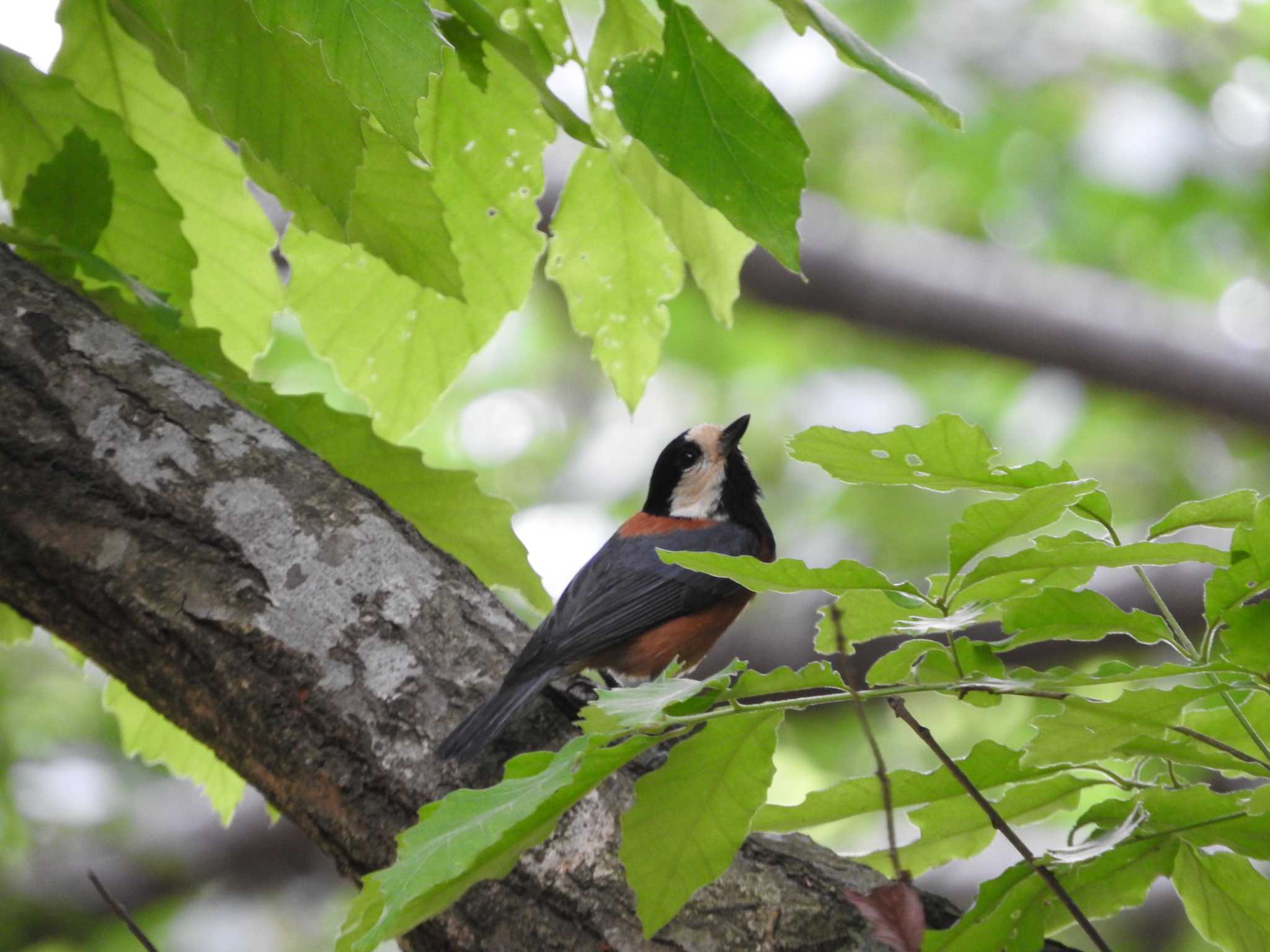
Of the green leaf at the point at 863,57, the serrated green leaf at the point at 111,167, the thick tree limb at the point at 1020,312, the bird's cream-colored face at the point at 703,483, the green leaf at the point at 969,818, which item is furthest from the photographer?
the thick tree limb at the point at 1020,312

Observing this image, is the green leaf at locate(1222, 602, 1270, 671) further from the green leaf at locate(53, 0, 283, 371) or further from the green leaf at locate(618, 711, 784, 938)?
the green leaf at locate(53, 0, 283, 371)

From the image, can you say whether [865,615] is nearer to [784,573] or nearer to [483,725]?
[784,573]

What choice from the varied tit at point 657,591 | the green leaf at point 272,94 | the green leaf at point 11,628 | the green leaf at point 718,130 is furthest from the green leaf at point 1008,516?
the green leaf at point 11,628

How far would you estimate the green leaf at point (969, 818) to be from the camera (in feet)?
5.45

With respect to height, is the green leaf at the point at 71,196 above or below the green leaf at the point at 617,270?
below

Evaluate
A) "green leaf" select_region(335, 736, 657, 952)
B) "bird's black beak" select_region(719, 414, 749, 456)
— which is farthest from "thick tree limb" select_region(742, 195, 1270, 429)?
"green leaf" select_region(335, 736, 657, 952)

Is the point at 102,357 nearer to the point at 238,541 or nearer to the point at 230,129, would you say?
the point at 238,541

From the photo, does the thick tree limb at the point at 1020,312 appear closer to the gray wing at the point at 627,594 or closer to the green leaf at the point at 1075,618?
the gray wing at the point at 627,594

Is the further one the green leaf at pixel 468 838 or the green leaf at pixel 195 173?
the green leaf at pixel 195 173

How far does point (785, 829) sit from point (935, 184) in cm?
933

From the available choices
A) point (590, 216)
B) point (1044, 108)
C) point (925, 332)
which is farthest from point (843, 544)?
point (590, 216)

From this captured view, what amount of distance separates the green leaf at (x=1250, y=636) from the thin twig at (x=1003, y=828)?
1.06 ft

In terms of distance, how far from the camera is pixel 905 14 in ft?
28.9

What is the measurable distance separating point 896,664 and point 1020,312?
492 centimetres
